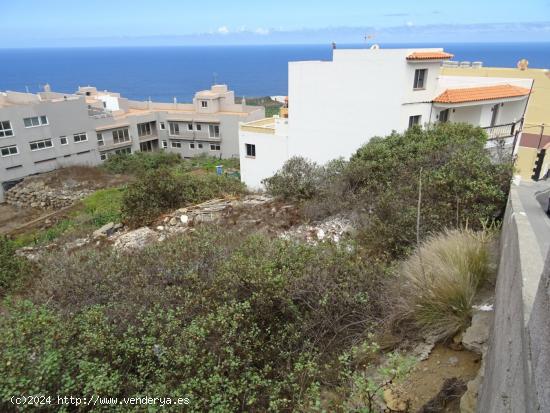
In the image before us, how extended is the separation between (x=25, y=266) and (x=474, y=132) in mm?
14271

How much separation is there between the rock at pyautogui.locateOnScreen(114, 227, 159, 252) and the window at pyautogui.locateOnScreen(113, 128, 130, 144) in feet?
97.8

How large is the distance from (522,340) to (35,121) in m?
38.0

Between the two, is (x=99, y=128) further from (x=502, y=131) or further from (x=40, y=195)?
(x=502, y=131)

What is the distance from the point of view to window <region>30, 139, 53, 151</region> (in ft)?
106

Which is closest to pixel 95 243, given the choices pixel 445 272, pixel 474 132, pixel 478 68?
pixel 445 272

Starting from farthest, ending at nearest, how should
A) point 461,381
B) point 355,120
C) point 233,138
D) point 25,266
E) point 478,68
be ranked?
point 233,138, point 478,68, point 355,120, point 25,266, point 461,381

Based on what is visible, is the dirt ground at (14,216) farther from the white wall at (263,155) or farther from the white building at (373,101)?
the white building at (373,101)

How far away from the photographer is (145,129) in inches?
1660

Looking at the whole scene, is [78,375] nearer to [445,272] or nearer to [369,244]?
[445,272]

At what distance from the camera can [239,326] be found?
4.63 m

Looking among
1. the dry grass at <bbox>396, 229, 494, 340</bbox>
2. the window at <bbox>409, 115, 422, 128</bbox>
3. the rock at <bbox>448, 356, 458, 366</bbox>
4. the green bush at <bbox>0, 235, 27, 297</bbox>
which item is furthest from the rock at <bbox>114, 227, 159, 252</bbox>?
the window at <bbox>409, 115, 422, 128</bbox>

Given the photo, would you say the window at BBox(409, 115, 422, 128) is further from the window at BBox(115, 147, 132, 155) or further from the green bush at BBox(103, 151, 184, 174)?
the window at BBox(115, 147, 132, 155)

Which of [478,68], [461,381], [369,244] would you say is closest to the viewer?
[461,381]

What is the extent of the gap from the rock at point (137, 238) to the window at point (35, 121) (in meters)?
26.0
